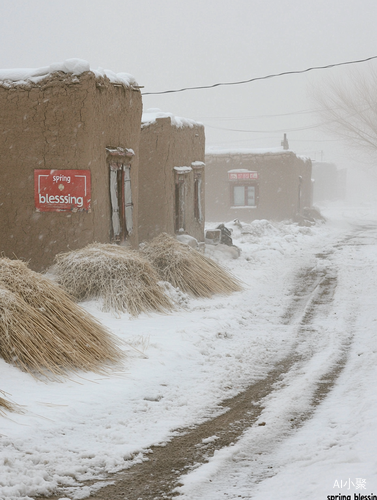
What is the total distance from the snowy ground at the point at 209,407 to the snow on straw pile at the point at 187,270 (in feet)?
1.88

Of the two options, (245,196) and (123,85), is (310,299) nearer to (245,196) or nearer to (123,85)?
(123,85)

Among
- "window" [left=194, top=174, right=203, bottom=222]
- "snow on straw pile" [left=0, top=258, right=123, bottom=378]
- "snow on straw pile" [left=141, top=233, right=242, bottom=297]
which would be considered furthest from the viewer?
"window" [left=194, top=174, right=203, bottom=222]

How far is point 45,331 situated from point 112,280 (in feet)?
8.34

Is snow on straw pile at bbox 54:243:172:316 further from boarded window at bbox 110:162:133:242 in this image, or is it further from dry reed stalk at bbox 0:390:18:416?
dry reed stalk at bbox 0:390:18:416

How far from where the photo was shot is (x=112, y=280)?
7.81 metres

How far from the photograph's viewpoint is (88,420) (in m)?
4.20

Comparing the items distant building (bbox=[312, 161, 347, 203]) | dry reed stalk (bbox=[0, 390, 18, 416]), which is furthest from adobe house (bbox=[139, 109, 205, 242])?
distant building (bbox=[312, 161, 347, 203])

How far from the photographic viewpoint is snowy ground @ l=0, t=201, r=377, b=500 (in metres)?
3.24

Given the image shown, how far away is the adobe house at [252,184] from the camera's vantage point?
2397 centimetres

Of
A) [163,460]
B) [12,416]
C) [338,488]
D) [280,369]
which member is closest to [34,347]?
[12,416]

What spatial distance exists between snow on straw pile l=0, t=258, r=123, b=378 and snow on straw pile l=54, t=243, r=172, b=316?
144 centimetres

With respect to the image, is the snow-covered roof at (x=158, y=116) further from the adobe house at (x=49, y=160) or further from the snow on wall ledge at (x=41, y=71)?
the snow on wall ledge at (x=41, y=71)

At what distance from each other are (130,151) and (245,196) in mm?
15042

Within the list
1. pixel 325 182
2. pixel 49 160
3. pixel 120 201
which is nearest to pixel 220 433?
pixel 49 160
